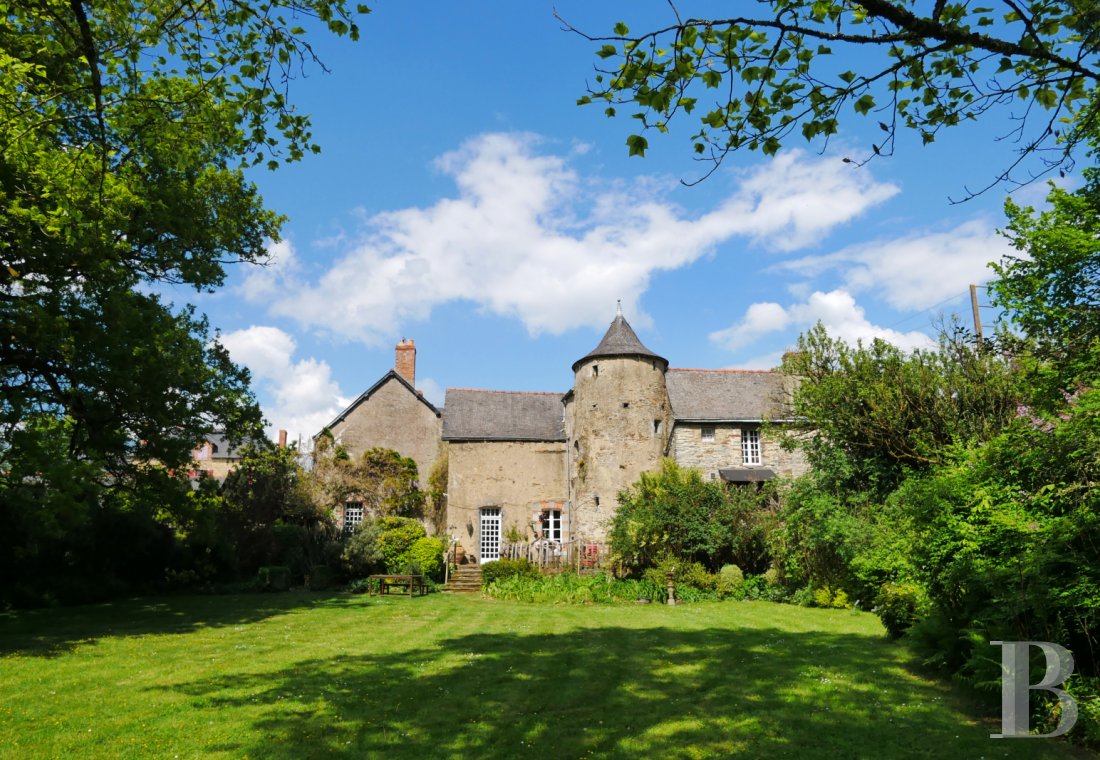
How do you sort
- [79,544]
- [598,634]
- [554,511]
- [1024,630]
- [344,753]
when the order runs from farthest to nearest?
[554,511] < [79,544] < [598,634] < [1024,630] < [344,753]

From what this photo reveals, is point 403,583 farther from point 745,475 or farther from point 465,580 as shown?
point 745,475

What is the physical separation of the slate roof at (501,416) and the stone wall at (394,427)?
0.92 meters

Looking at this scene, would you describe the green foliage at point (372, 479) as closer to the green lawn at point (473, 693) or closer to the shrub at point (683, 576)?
the shrub at point (683, 576)

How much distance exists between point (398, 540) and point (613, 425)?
9187 millimetres

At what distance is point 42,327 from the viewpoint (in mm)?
11562

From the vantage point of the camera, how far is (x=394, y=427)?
1184 inches

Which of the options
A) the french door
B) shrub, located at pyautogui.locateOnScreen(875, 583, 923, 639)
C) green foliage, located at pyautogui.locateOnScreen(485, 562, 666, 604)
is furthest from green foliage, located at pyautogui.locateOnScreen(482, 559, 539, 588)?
shrub, located at pyautogui.locateOnScreen(875, 583, 923, 639)

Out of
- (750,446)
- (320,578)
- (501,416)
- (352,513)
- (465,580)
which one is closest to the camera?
(320,578)

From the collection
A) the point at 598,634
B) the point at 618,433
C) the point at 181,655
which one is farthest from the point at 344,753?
the point at 618,433

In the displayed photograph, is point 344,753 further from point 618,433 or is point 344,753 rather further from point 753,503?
point 618,433

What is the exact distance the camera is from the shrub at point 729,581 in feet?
70.6

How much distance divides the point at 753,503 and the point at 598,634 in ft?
35.1

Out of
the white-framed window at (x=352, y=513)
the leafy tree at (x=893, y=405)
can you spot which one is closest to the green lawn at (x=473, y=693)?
the leafy tree at (x=893, y=405)

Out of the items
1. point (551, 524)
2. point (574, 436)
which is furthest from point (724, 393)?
point (551, 524)
